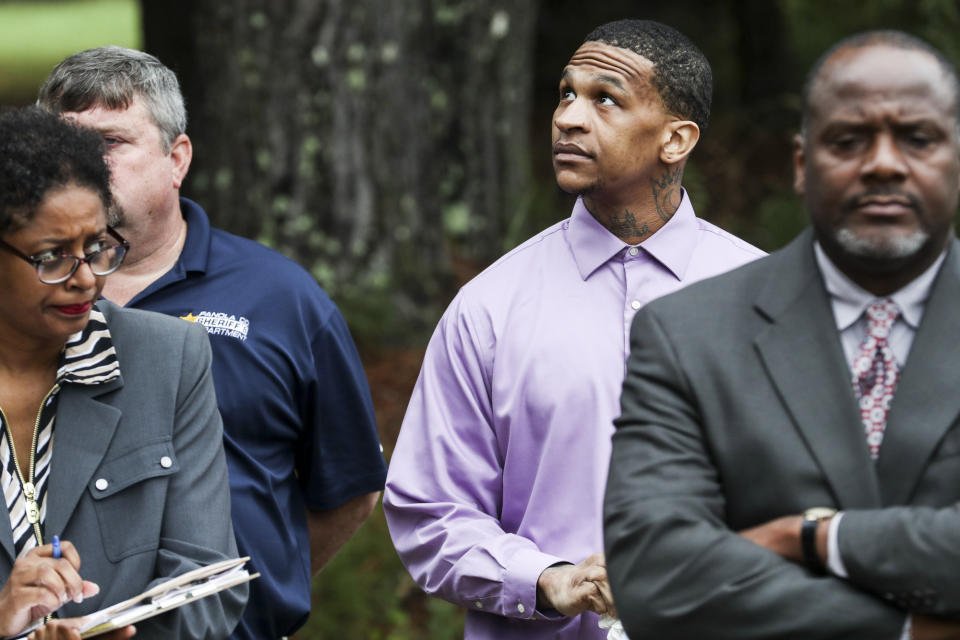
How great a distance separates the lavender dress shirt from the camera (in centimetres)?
332

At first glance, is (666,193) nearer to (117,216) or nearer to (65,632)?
(117,216)

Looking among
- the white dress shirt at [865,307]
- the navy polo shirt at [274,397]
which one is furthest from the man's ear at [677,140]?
the navy polo shirt at [274,397]

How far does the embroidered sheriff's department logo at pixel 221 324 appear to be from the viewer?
396cm

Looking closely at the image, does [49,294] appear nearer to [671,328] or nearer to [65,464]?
[65,464]

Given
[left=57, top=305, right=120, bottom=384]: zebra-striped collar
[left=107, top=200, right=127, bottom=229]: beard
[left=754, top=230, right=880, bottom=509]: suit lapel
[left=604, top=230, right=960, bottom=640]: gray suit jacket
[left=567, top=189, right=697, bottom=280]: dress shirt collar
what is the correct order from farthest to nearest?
[left=107, top=200, right=127, bottom=229]: beard < [left=567, top=189, right=697, bottom=280]: dress shirt collar < [left=57, top=305, right=120, bottom=384]: zebra-striped collar < [left=754, top=230, right=880, bottom=509]: suit lapel < [left=604, top=230, right=960, bottom=640]: gray suit jacket

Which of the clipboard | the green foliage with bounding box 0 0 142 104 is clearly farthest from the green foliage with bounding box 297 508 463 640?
the green foliage with bounding box 0 0 142 104

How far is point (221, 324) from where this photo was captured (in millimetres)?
3975

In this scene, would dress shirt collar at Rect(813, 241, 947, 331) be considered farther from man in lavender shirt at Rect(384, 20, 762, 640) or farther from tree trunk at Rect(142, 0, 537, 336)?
tree trunk at Rect(142, 0, 537, 336)

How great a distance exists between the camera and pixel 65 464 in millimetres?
3148

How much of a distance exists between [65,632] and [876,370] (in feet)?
5.55

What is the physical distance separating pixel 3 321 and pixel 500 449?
1199 mm

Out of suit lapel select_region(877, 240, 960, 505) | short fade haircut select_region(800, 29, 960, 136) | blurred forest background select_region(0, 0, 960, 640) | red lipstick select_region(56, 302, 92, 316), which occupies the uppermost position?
short fade haircut select_region(800, 29, 960, 136)

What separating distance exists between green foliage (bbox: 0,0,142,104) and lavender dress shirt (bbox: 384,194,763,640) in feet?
47.5

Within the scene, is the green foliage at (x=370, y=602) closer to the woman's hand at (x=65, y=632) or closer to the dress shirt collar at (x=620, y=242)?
A: the dress shirt collar at (x=620, y=242)
